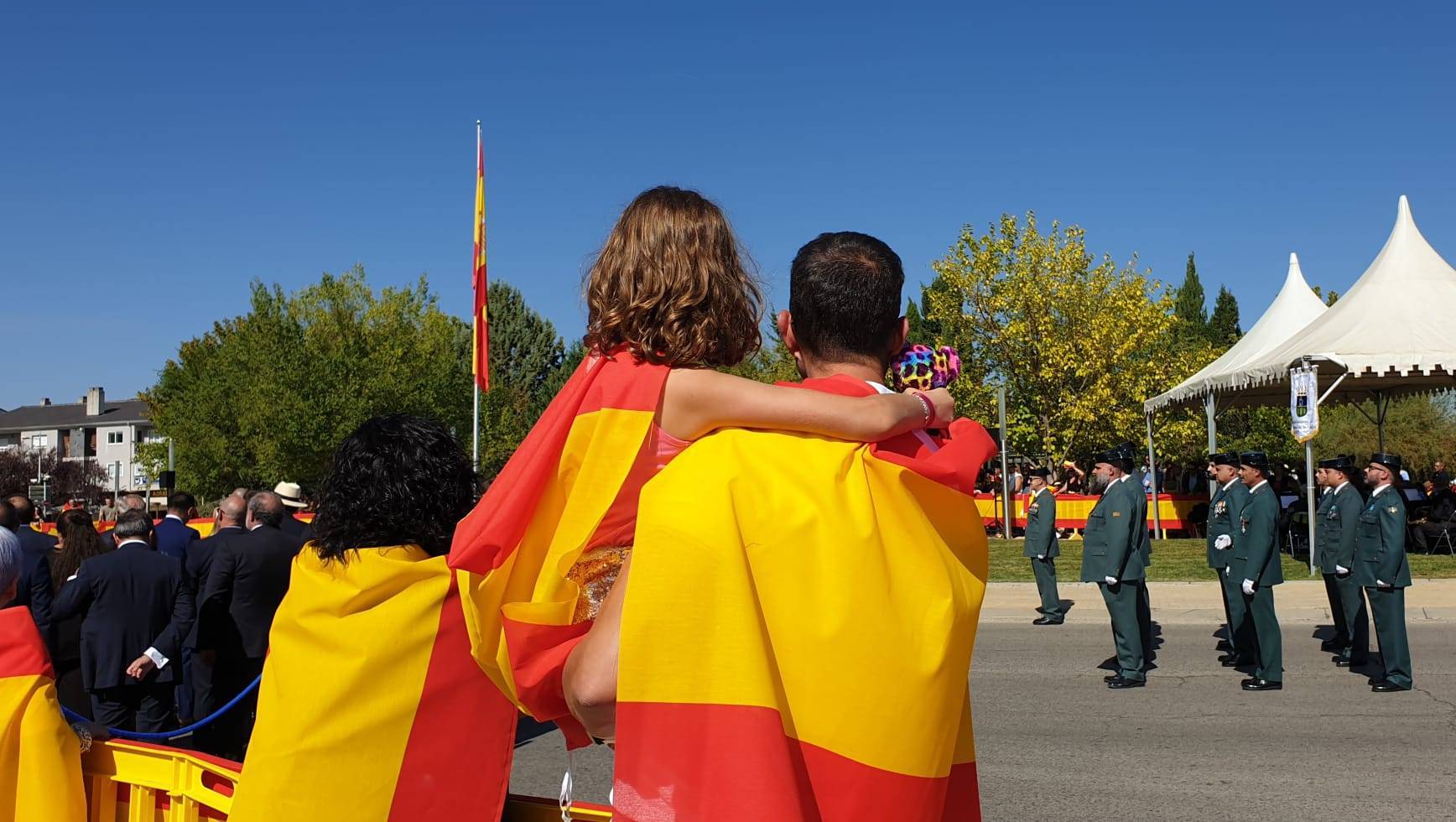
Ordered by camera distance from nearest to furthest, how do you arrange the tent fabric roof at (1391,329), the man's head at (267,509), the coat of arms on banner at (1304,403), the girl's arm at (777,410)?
the girl's arm at (777,410)
the man's head at (267,509)
the coat of arms on banner at (1304,403)
the tent fabric roof at (1391,329)

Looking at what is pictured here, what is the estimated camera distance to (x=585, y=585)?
200 centimetres

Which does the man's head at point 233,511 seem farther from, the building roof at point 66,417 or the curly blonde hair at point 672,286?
the building roof at point 66,417

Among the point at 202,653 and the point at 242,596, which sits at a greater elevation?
the point at 242,596

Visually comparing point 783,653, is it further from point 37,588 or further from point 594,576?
point 37,588

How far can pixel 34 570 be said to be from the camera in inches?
305

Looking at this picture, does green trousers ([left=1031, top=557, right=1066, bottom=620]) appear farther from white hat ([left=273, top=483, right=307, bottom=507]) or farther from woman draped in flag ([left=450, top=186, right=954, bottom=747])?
woman draped in flag ([left=450, top=186, right=954, bottom=747])

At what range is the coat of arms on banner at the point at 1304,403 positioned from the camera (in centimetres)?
1773

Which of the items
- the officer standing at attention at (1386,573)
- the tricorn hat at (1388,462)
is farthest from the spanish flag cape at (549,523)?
the tricorn hat at (1388,462)

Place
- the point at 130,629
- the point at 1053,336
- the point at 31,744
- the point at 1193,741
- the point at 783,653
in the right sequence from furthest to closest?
the point at 1053,336
the point at 1193,741
the point at 130,629
the point at 31,744
the point at 783,653

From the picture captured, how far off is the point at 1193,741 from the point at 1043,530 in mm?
6348

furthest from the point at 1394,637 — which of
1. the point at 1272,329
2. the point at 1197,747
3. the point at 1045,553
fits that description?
the point at 1272,329

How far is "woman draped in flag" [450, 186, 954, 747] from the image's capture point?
1.91 meters

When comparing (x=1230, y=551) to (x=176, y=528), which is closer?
(x=176, y=528)

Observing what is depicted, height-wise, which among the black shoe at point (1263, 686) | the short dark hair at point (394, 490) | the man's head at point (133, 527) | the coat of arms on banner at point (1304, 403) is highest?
the coat of arms on banner at point (1304, 403)
